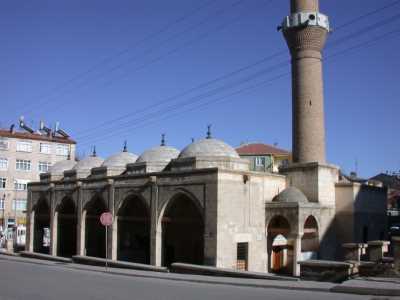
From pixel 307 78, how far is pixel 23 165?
111 ft

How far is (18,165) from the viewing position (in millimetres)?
51219

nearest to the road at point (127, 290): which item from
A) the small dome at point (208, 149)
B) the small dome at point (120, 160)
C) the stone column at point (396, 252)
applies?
the stone column at point (396, 252)

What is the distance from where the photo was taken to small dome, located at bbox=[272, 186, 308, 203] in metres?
24.6

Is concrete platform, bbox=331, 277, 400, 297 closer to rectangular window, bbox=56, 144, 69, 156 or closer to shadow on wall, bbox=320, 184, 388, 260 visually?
shadow on wall, bbox=320, 184, 388, 260

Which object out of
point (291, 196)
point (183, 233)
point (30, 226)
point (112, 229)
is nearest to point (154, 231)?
Result: point (183, 233)

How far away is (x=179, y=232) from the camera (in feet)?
94.1

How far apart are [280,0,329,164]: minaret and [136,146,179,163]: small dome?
6864mm

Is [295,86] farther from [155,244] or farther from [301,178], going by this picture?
[155,244]

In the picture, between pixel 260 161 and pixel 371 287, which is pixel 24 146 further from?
pixel 371 287

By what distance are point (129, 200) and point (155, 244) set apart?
12.4 feet

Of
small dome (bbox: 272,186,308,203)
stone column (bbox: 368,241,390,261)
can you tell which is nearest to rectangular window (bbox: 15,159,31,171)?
small dome (bbox: 272,186,308,203)

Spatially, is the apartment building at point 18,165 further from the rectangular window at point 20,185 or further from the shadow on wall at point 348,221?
the shadow on wall at point 348,221

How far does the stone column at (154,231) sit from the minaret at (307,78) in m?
7.97

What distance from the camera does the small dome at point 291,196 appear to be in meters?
24.6
